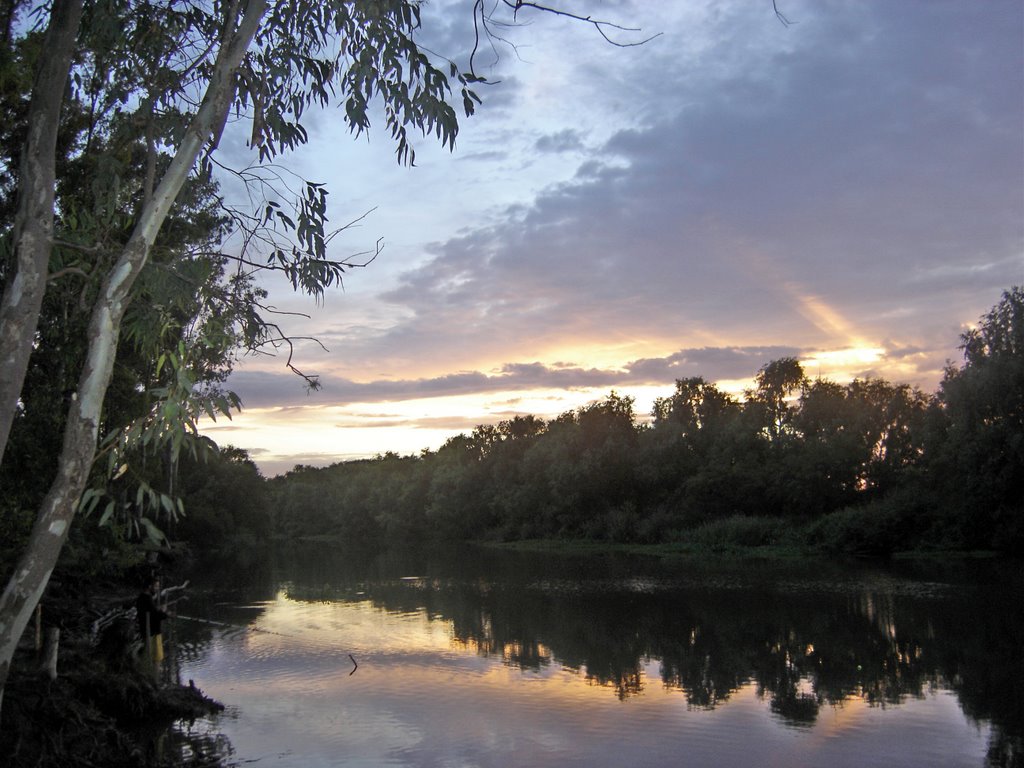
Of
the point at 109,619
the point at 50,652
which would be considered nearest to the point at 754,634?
the point at 50,652

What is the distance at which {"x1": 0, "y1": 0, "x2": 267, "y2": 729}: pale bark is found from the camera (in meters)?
4.98

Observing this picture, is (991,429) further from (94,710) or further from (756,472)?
(94,710)

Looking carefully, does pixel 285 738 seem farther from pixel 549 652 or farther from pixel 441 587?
pixel 441 587

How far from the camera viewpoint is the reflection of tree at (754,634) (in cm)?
1346

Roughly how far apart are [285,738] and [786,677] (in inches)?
321

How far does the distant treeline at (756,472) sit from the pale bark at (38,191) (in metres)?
34.9

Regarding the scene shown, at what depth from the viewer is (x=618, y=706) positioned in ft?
41.6

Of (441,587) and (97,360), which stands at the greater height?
(97,360)

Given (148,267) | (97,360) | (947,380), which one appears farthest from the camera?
(947,380)

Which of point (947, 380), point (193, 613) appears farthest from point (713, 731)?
point (947, 380)

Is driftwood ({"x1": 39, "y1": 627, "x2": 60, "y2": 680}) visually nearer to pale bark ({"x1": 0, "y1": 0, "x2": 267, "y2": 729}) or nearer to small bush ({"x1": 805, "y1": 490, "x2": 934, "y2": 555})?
pale bark ({"x1": 0, "y1": 0, "x2": 267, "y2": 729})

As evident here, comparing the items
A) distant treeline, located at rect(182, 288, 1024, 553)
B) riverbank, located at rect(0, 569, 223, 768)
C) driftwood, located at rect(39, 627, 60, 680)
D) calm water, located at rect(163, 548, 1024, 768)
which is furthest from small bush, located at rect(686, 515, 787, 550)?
driftwood, located at rect(39, 627, 60, 680)

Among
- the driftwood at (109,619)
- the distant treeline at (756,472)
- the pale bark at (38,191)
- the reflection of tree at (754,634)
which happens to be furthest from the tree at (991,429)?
the pale bark at (38,191)

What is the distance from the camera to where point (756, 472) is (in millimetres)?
49156
